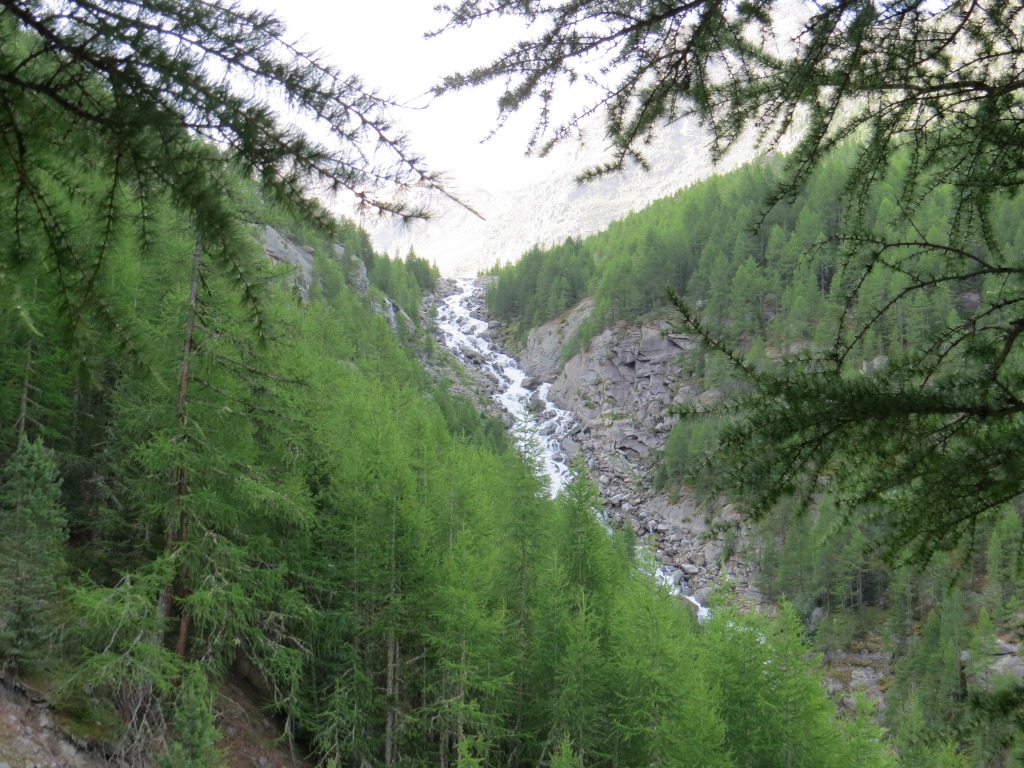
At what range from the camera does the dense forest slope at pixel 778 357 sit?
9.46m

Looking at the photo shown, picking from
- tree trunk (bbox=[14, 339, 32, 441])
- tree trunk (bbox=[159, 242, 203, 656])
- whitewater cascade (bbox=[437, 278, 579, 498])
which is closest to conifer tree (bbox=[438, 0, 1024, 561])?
tree trunk (bbox=[159, 242, 203, 656])

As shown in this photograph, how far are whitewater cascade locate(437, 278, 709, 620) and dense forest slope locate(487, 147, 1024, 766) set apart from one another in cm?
244

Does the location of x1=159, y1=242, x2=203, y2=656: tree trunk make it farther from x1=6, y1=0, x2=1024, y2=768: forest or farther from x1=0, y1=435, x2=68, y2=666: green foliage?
x1=0, y1=435, x2=68, y2=666: green foliage

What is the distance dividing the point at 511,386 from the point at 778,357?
62.1m

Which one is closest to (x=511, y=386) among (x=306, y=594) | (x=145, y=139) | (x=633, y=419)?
(x=633, y=419)

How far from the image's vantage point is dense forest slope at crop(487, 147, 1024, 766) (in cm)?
946

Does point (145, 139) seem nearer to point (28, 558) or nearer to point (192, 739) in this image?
point (192, 739)

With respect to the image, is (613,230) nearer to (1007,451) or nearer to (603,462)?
(603,462)

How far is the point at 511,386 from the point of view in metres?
70.9

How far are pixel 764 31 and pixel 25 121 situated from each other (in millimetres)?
3027

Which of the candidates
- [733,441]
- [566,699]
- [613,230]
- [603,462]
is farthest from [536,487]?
[613,230]

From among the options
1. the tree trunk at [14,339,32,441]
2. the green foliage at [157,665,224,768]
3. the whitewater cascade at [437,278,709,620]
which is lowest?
the green foliage at [157,665,224,768]

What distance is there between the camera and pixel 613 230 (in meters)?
99.0

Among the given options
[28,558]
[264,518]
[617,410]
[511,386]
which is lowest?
[28,558]
